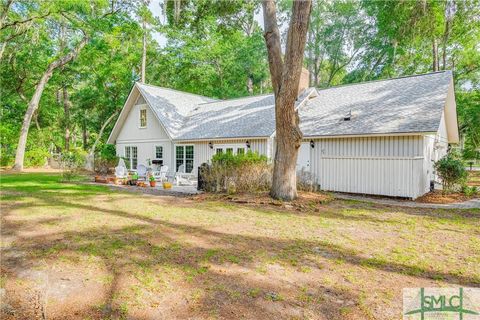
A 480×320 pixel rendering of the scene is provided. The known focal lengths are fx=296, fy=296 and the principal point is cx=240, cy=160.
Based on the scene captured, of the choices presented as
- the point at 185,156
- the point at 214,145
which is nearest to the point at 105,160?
the point at 185,156

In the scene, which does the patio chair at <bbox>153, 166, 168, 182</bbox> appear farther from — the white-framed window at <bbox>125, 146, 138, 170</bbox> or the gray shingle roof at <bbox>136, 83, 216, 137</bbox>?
the white-framed window at <bbox>125, 146, 138, 170</bbox>

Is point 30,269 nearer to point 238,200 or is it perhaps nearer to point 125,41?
point 238,200

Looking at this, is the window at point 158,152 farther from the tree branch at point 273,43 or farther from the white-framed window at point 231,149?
the tree branch at point 273,43

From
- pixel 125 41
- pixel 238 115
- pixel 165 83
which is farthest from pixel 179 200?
pixel 165 83

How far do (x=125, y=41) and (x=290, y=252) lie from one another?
2490 centimetres

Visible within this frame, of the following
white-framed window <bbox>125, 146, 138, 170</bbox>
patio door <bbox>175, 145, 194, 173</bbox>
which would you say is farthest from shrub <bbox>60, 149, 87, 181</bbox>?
patio door <bbox>175, 145, 194, 173</bbox>

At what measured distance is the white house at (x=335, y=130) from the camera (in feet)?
36.9

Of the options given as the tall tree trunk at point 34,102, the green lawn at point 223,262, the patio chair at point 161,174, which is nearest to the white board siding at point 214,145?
the patio chair at point 161,174

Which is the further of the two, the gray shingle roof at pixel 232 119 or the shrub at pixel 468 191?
the gray shingle roof at pixel 232 119

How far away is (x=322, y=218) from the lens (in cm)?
741

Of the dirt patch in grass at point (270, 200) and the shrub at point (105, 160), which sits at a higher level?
the shrub at point (105, 160)

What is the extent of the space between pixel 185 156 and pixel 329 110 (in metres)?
8.69
